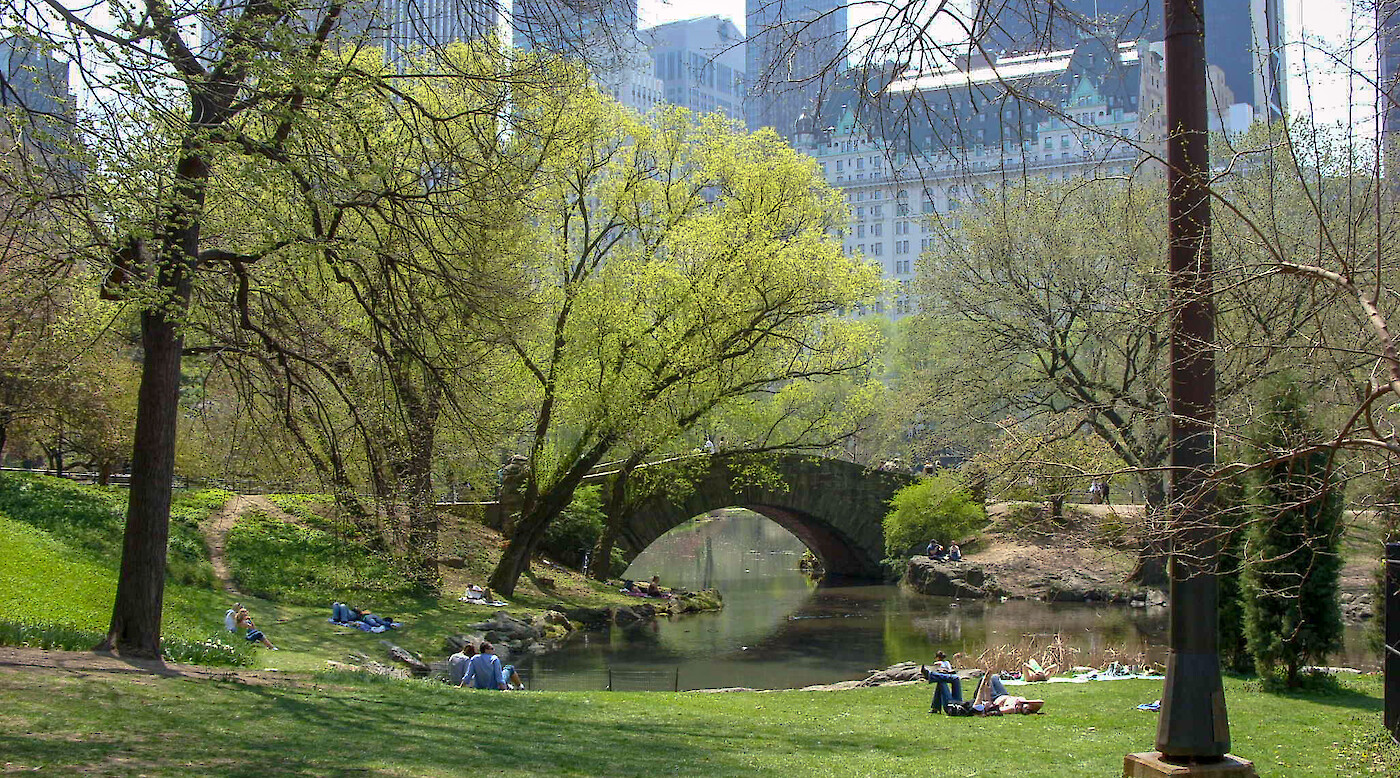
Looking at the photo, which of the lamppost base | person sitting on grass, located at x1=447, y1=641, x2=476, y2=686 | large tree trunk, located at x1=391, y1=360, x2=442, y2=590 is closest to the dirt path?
large tree trunk, located at x1=391, y1=360, x2=442, y2=590

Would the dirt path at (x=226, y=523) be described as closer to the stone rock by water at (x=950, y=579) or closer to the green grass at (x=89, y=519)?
the green grass at (x=89, y=519)

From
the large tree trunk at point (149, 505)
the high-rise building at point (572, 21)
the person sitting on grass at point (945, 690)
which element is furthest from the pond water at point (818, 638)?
the high-rise building at point (572, 21)

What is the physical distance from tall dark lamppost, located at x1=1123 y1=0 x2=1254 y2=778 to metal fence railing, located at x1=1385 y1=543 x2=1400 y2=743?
153 inches

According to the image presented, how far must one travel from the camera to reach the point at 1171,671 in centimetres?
702

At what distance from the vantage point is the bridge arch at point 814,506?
3053 centimetres

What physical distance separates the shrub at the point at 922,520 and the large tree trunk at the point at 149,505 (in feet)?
80.5

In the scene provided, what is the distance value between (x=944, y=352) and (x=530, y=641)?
13719 mm

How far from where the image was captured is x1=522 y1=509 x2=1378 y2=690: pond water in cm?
1892

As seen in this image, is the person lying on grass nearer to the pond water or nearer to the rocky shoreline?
the pond water

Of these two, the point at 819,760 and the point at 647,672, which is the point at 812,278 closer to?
the point at 647,672

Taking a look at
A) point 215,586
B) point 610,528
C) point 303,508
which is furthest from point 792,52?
point 610,528

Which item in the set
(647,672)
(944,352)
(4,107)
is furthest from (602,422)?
(4,107)

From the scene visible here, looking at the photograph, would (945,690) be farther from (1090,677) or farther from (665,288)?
(665,288)

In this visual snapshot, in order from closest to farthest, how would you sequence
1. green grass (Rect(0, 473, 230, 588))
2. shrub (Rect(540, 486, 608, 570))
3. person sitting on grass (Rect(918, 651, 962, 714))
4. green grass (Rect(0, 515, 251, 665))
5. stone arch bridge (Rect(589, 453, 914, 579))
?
1. green grass (Rect(0, 515, 251, 665))
2. person sitting on grass (Rect(918, 651, 962, 714))
3. green grass (Rect(0, 473, 230, 588))
4. shrub (Rect(540, 486, 608, 570))
5. stone arch bridge (Rect(589, 453, 914, 579))
